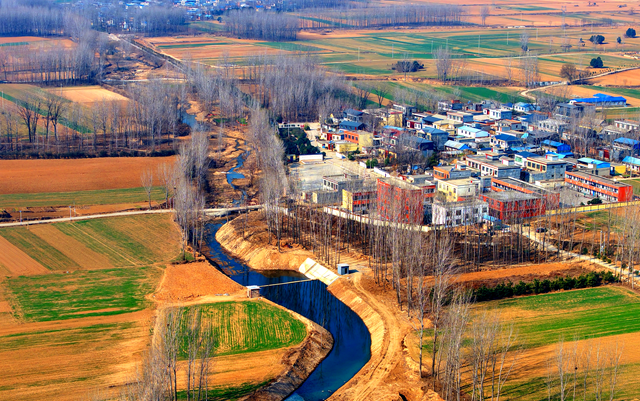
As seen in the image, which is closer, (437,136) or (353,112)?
(437,136)

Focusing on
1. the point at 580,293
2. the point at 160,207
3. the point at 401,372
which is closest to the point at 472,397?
the point at 401,372

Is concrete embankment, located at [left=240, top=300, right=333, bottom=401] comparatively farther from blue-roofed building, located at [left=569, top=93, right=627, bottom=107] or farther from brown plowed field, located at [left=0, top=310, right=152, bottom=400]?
blue-roofed building, located at [left=569, top=93, right=627, bottom=107]

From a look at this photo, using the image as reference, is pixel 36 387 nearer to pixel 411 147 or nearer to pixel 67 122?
pixel 411 147

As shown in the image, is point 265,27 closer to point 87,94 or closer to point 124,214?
point 87,94

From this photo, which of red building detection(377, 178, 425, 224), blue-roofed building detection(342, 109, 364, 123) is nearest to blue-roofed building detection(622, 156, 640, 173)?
red building detection(377, 178, 425, 224)

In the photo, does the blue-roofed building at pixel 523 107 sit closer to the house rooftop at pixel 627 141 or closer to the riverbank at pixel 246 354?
the house rooftop at pixel 627 141

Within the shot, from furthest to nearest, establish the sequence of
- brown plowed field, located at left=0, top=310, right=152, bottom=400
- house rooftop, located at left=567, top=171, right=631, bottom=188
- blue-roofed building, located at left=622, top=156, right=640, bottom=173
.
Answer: blue-roofed building, located at left=622, top=156, right=640, bottom=173 < house rooftop, located at left=567, top=171, right=631, bottom=188 < brown plowed field, located at left=0, top=310, right=152, bottom=400

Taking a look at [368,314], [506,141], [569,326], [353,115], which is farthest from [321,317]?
[353,115]
